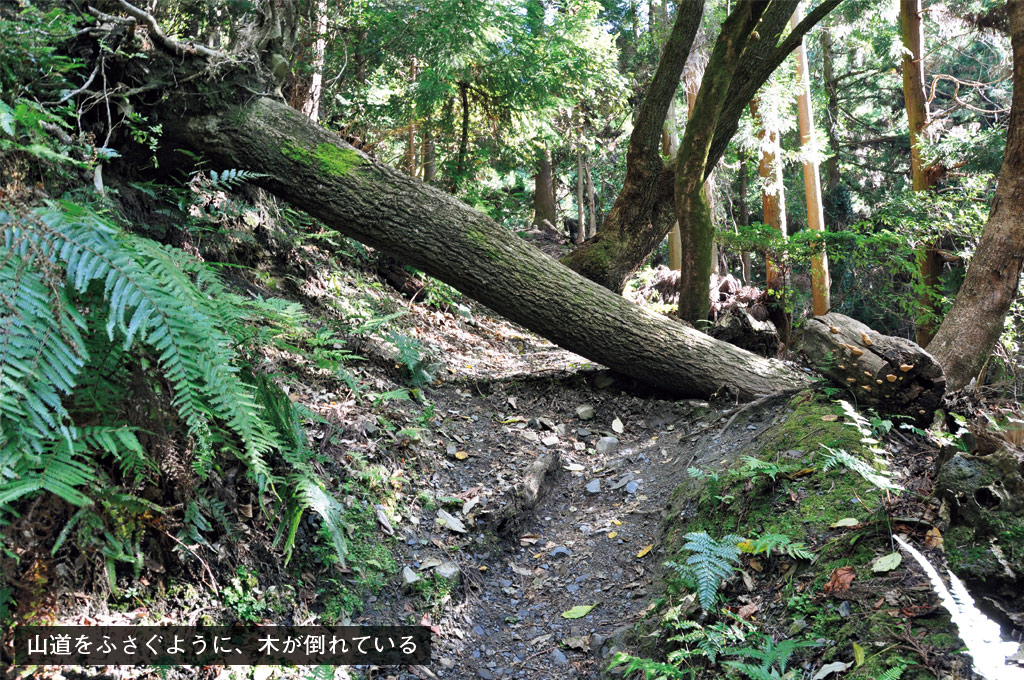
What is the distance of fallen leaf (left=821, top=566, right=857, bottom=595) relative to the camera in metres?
2.40

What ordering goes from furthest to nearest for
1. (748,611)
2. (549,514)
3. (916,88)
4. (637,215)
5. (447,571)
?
(916,88), (637,215), (549,514), (447,571), (748,611)

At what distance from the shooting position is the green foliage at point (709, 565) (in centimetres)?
255

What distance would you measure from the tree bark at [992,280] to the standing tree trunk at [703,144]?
2224 millimetres

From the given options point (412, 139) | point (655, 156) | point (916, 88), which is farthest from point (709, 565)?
point (916, 88)

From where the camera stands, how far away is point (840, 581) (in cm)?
244

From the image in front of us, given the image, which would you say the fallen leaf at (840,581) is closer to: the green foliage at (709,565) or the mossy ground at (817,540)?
the mossy ground at (817,540)

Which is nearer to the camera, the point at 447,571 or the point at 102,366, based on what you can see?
the point at 102,366

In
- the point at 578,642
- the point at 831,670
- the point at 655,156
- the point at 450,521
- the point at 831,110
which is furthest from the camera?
the point at 831,110

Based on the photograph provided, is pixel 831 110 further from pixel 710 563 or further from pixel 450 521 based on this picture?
pixel 710 563

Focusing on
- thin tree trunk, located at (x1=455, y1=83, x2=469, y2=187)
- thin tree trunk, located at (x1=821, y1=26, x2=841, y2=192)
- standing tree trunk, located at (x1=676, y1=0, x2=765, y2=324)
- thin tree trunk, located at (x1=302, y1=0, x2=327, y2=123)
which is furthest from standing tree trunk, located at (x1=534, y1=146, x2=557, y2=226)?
standing tree trunk, located at (x1=676, y1=0, x2=765, y2=324)

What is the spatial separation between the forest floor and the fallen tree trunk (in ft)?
1.43

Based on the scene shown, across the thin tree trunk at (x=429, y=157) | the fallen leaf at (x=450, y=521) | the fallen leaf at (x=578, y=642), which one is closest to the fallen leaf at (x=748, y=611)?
the fallen leaf at (x=578, y=642)

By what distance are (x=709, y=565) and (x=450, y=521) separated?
1.68m

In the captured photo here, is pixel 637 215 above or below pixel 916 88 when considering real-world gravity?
below
